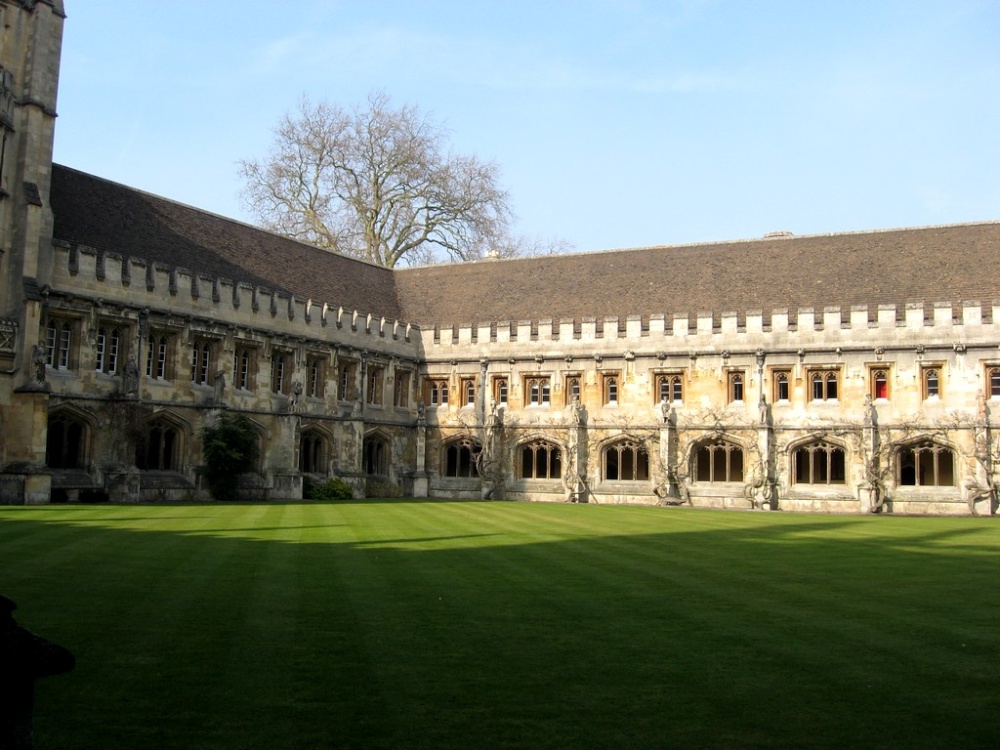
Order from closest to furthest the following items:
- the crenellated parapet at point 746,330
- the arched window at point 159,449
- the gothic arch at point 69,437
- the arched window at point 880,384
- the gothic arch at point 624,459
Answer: the gothic arch at point 69,437
the arched window at point 159,449
the crenellated parapet at point 746,330
the arched window at point 880,384
the gothic arch at point 624,459

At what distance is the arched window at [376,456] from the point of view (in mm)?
33500

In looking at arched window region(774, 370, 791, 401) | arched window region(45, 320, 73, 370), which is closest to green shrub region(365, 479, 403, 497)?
arched window region(45, 320, 73, 370)

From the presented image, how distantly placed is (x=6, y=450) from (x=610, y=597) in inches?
677

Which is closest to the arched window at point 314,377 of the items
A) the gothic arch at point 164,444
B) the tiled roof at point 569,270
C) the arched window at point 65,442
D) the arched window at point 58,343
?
the tiled roof at point 569,270

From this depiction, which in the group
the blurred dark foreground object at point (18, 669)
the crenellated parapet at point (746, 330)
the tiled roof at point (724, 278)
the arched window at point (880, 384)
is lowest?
the blurred dark foreground object at point (18, 669)

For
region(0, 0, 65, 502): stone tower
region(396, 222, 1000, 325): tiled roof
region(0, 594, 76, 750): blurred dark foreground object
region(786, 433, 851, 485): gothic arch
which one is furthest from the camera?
region(396, 222, 1000, 325): tiled roof

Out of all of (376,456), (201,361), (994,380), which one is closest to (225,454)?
(201,361)

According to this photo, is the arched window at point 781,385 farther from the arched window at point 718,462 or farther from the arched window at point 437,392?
the arched window at point 437,392

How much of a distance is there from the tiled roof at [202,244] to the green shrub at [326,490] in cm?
605

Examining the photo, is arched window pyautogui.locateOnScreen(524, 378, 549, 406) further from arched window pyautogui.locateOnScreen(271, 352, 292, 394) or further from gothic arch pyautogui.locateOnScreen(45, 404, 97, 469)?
gothic arch pyautogui.locateOnScreen(45, 404, 97, 469)

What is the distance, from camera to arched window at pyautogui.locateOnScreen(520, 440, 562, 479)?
3372 centimetres

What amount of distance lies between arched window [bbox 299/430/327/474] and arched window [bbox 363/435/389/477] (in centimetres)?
207

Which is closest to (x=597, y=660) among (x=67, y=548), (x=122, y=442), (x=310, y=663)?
(x=310, y=663)

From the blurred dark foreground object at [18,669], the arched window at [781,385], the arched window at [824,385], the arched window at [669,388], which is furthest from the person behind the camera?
the arched window at [669,388]
